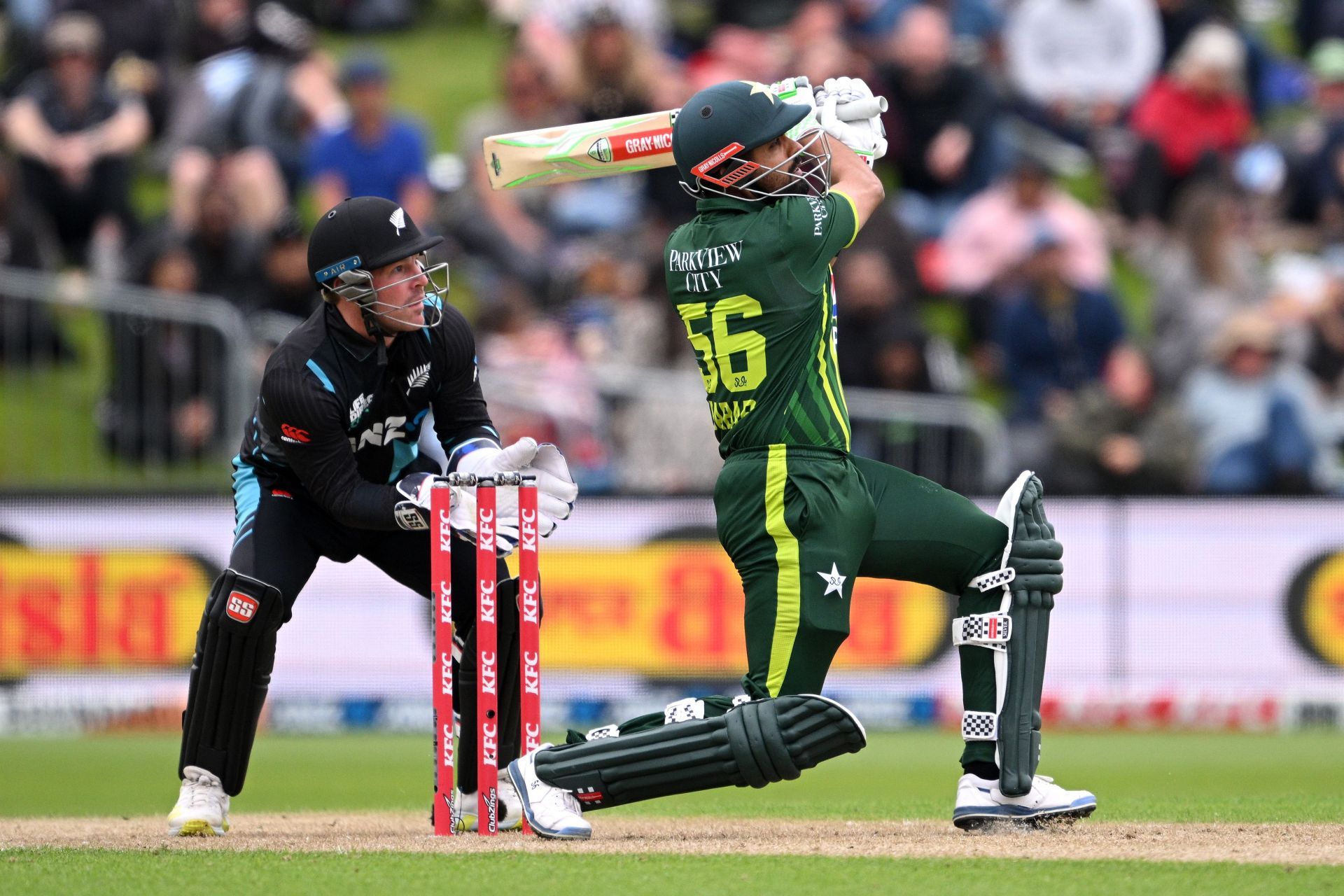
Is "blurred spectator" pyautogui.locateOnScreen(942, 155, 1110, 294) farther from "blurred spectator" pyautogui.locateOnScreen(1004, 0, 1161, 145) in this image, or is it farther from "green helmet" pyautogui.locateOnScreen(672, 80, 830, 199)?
"green helmet" pyautogui.locateOnScreen(672, 80, 830, 199)

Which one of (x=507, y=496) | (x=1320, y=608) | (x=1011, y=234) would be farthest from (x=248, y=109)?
(x=507, y=496)

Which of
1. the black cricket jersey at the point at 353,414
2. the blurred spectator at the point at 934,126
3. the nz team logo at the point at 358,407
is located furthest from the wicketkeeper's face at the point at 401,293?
the blurred spectator at the point at 934,126

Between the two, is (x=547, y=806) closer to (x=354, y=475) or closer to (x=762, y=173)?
(x=354, y=475)

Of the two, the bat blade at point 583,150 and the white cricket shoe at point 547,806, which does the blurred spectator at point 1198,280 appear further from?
the white cricket shoe at point 547,806

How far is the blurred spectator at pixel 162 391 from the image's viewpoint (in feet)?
40.7

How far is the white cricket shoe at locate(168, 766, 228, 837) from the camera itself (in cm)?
638

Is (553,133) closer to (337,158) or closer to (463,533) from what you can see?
(463,533)

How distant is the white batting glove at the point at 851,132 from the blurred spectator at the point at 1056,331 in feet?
23.9

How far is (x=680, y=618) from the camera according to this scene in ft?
38.0

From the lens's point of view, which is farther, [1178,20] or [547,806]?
[1178,20]

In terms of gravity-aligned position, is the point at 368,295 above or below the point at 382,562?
above

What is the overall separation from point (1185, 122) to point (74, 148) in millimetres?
8646

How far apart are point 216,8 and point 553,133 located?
1032 centimetres

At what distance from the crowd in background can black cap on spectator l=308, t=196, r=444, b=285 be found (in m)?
6.09
